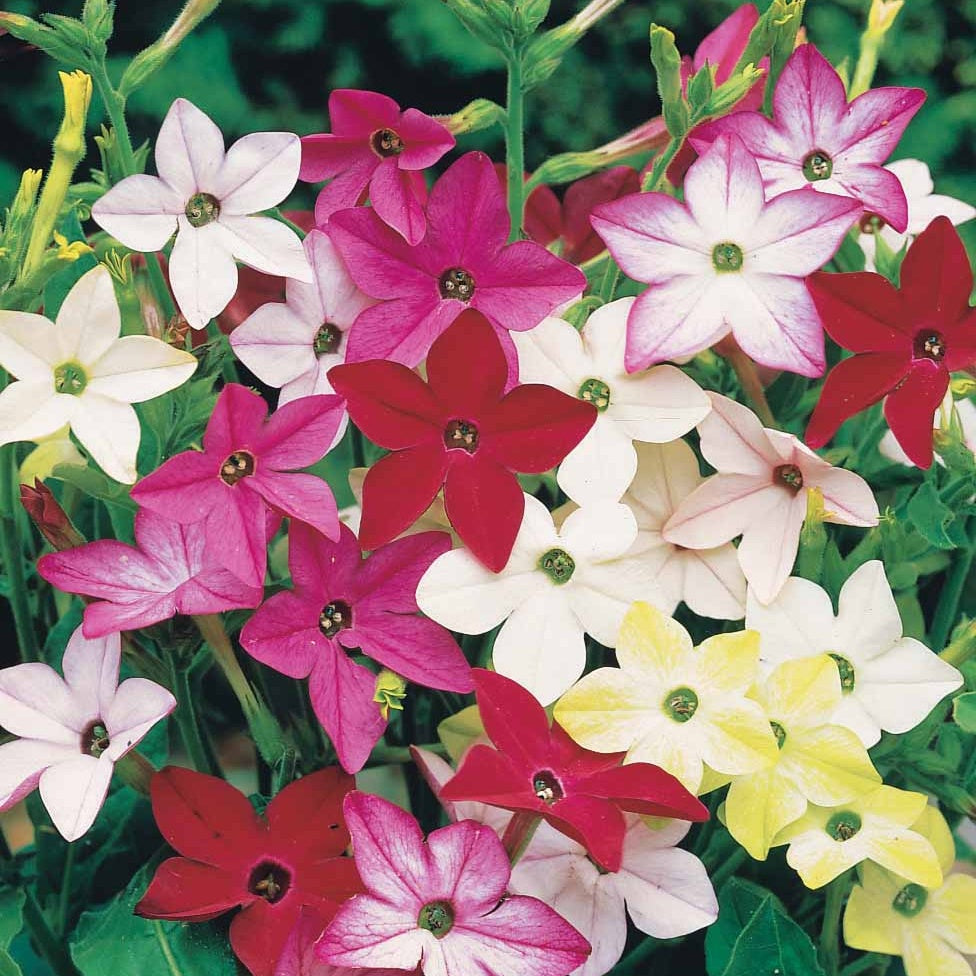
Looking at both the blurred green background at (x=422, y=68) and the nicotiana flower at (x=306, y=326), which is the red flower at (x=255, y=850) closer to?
A: the nicotiana flower at (x=306, y=326)

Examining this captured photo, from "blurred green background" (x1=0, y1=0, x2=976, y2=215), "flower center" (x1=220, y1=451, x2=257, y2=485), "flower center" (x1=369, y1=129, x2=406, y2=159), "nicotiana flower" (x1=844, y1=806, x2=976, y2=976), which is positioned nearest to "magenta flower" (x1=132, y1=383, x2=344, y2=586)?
"flower center" (x1=220, y1=451, x2=257, y2=485)


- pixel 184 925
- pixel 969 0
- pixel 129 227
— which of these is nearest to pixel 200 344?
pixel 129 227

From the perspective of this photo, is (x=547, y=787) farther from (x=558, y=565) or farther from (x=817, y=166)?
(x=817, y=166)

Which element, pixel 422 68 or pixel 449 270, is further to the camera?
pixel 422 68

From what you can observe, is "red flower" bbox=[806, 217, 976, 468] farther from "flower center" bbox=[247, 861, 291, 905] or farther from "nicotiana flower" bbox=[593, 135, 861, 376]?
"flower center" bbox=[247, 861, 291, 905]

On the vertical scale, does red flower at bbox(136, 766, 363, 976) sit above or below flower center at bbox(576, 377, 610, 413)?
below

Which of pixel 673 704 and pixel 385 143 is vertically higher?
pixel 385 143

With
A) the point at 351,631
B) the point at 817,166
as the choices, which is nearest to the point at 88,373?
the point at 351,631
